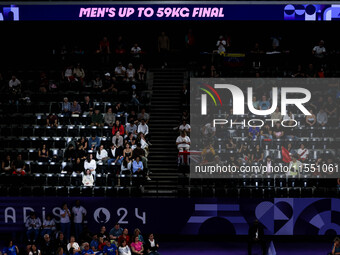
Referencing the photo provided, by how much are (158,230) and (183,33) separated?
37.8 ft

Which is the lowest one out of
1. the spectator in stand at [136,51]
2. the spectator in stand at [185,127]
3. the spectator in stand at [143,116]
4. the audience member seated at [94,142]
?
the audience member seated at [94,142]

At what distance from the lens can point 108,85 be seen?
2714 cm

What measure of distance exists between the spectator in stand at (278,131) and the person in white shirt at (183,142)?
3072 mm

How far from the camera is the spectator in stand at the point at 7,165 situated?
23672 millimetres

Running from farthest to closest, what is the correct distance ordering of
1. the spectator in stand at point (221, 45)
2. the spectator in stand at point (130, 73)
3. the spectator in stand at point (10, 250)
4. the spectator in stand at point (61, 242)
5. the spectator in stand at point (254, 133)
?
the spectator in stand at point (221, 45) → the spectator in stand at point (130, 73) → the spectator in stand at point (254, 133) → the spectator in stand at point (61, 242) → the spectator in stand at point (10, 250)

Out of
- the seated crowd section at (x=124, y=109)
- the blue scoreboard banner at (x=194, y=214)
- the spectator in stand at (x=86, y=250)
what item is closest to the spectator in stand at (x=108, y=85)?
the seated crowd section at (x=124, y=109)

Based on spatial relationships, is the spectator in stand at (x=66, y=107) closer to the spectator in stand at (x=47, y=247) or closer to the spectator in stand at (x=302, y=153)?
the spectator in stand at (x=47, y=247)

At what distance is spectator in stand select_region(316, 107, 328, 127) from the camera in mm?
24906

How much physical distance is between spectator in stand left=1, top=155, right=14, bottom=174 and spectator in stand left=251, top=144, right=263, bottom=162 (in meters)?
8.26

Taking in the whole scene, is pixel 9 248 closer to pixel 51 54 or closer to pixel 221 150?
pixel 221 150

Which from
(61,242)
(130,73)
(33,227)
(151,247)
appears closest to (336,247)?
(151,247)

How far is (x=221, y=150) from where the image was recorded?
24.0m

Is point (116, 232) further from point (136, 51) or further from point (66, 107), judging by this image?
point (136, 51)

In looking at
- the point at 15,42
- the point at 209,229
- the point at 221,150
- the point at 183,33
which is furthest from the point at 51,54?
the point at 209,229
